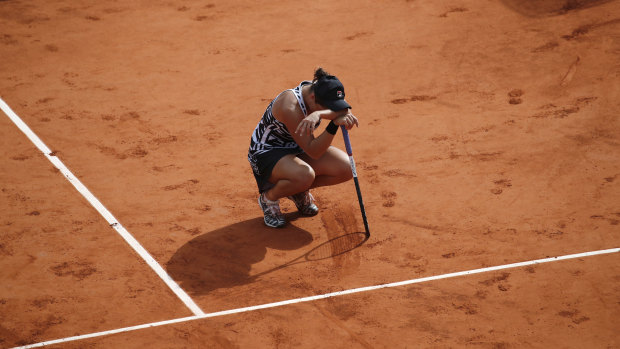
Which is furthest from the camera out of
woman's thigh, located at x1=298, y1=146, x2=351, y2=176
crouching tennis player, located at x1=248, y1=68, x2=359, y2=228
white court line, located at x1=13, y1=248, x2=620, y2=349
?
woman's thigh, located at x1=298, y1=146, x2=351, y2=176

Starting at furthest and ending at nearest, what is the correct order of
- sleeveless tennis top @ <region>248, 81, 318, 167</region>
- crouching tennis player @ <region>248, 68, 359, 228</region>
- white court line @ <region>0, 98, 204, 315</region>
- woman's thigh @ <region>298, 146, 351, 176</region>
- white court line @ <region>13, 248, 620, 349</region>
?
woman's thigh @ <region>298, 146, 351, 176</region>, sleeveless tennis top @ <region>248, 81, 318, 167</region>, crouching tennis player @ <region>248, 68, 359, 228</region>, white court line @ <region>0, 98, 204, 315</region>, white court line @ <region>13, 248, 620, 349</region>

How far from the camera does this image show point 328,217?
24.4ft

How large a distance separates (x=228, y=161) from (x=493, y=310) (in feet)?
12.9

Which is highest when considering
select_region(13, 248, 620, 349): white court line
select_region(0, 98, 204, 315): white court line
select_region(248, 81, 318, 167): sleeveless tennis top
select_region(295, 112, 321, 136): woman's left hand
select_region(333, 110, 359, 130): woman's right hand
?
select_region(295, 112, 321, 136): woman's left hand

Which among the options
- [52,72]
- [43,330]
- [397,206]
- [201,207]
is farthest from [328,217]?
[52,72]

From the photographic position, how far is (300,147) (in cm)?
709

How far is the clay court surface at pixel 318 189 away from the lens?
5875 mm

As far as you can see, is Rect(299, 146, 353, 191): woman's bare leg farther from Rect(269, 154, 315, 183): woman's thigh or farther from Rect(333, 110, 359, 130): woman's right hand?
Rect(333, 110, 359, 130): woman's right hand

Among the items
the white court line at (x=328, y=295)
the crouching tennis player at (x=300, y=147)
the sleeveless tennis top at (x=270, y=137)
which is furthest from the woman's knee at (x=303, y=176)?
the white court line at (x=328, y=295)

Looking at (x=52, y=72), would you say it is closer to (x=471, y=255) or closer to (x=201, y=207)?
(x=201, y=207)

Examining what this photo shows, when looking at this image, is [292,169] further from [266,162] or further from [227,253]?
[227,253]

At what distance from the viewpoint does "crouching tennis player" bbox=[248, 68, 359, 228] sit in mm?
6574

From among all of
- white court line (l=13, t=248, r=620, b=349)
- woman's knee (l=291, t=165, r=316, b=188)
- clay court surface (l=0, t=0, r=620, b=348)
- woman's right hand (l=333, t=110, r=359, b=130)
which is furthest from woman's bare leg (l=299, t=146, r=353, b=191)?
white court line (l=13, t=248, r=620, b=349)

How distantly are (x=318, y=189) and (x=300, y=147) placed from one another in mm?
1074
